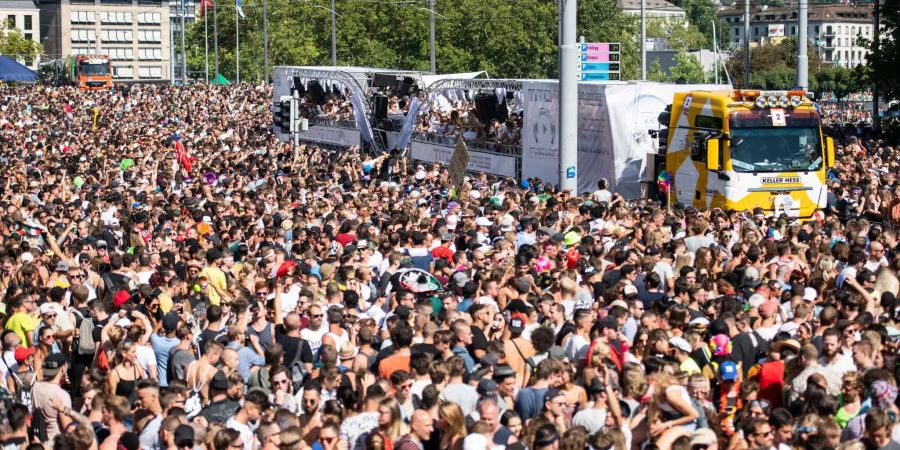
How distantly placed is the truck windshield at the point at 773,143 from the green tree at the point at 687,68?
11298 centimetres

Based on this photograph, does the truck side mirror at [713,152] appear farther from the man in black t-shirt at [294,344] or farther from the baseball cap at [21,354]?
the baseball cap at [21,354]

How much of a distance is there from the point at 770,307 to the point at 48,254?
30.2 feet

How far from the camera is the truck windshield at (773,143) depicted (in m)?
22.0

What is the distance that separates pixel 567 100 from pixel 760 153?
3.81 m

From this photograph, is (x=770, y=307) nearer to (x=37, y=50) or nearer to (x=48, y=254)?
(x=48, y=254)

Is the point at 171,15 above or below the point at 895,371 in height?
above

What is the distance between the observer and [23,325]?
12539mm

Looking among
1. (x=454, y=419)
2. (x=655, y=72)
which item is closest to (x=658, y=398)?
(x=454, y=419)

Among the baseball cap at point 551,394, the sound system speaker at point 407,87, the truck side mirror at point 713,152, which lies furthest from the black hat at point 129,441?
the sound system speaker at point 407,87

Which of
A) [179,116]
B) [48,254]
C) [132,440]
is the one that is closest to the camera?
[132,440]

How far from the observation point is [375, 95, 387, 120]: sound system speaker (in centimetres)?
3666

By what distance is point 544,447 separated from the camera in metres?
8.03

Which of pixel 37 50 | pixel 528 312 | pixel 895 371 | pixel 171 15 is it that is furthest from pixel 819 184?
pixel 171 15

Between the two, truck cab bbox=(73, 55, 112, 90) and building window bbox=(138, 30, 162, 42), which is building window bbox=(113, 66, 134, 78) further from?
truck cab bbox=(73, 55, 112, 90)
